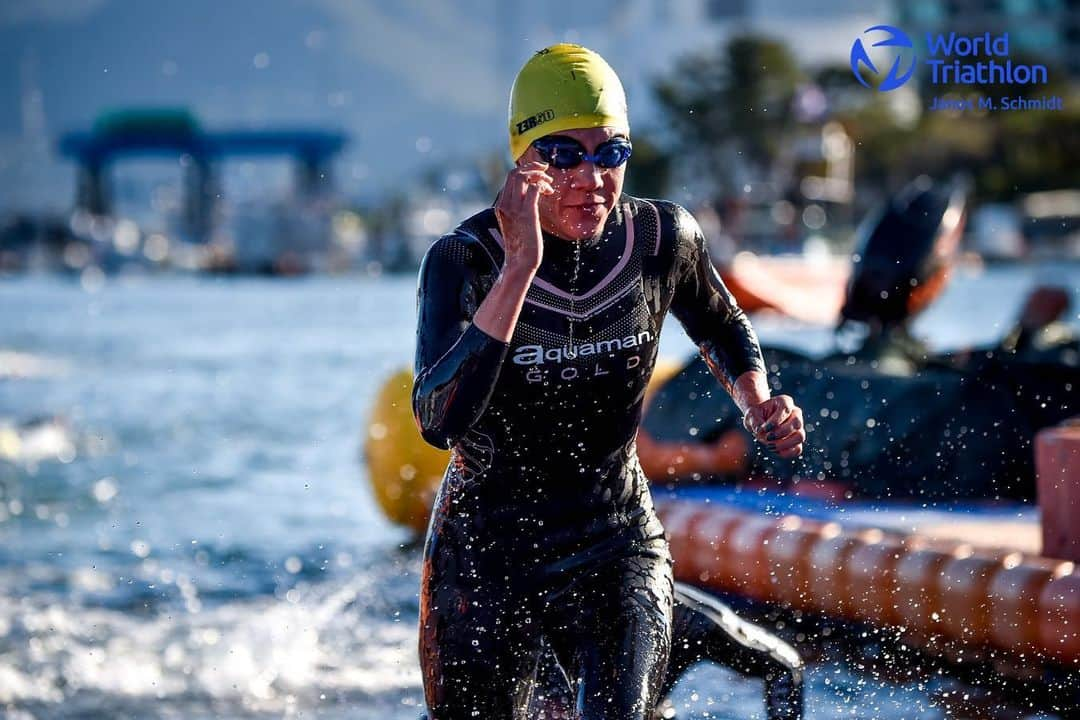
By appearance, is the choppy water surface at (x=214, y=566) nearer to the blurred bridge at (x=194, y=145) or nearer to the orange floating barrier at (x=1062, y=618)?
the orange floating barrier at (x=1062, y=618)

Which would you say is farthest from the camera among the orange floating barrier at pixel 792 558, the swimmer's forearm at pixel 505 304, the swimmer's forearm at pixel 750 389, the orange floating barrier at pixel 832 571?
the orange floating barrier at pixel 792 558

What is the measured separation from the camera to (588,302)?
3.52 meters

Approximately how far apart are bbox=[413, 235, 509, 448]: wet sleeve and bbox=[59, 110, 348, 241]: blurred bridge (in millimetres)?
118998

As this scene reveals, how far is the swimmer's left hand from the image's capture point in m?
3.44

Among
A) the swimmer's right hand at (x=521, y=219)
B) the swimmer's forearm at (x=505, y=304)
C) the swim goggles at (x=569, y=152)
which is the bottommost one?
the swimmer's forearm at (x=505, y=304)

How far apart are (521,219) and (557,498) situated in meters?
0.71

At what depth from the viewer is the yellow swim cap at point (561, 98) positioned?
344cm

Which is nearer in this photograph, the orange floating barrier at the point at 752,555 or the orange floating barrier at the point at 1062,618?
the orange floating barrier at the point at 1062,618

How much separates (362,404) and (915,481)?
13.7m

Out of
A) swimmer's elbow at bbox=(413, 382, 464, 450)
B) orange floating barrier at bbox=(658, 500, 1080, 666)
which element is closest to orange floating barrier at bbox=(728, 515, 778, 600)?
orange floating barrier at bbox=(658, 500, 1080, 666)

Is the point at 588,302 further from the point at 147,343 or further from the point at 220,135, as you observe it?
the point at 220,135

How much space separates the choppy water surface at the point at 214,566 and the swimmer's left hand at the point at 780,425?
7.90ft

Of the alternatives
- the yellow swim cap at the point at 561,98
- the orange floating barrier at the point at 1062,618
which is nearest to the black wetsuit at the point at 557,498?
the yellow swim cap at the point at 561,98

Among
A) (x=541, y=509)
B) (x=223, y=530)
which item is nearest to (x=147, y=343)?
(x=223, y=530)
